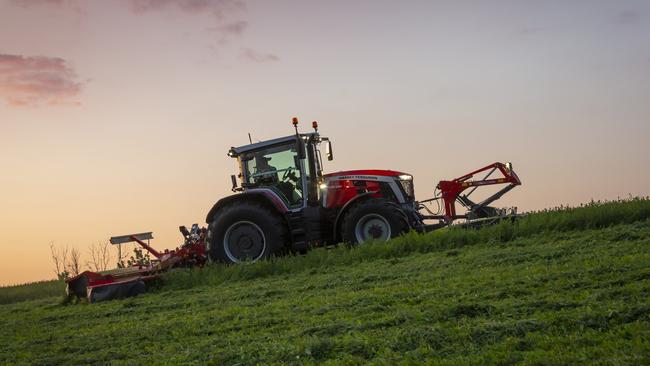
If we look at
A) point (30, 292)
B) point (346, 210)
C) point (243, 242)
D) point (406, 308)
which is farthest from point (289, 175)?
point (30, 292)

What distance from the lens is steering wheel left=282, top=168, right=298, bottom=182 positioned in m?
16.2

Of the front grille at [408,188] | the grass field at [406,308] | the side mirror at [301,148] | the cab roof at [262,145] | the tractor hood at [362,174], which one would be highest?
the cab roof at [262,145]

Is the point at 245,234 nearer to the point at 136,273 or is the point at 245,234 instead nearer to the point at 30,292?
the point at 136,273

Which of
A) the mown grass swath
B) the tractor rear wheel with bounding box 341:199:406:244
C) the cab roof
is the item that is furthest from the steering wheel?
the mown grass swath

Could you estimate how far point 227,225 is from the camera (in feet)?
53.2

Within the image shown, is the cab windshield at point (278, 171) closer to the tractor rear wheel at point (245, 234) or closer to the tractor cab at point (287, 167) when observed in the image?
the tractor cab at point (287, 167)

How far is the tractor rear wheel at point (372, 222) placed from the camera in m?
15.1

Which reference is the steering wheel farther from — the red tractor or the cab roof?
the cab roof

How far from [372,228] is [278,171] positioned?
2.43 meters

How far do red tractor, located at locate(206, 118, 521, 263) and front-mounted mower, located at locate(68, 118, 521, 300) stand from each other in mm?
20

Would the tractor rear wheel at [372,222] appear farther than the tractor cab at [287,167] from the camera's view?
No

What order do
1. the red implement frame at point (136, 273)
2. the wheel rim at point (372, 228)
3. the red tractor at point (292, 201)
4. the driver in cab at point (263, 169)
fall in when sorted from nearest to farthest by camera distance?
the red implement frame at point (136, 273)
the wheel rim at point (372, 228)
the red tractor at point (292, 201)
the driver in cab at point (263, 169)

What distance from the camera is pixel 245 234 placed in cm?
1623

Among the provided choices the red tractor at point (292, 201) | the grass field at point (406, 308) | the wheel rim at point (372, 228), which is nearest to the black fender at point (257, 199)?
the red tractor at point (292, 201)
